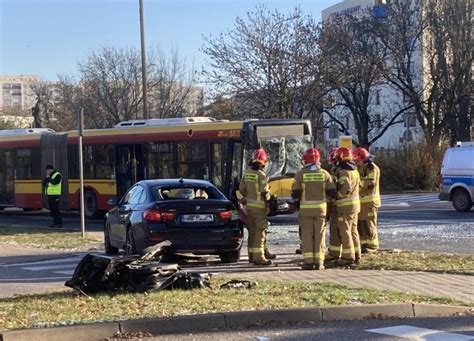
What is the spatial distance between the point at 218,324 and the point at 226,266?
5133 millimetres

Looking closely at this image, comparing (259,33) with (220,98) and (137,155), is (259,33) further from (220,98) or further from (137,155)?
(137,155)

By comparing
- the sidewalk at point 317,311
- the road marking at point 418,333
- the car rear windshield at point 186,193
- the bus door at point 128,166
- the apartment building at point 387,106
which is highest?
the apartment building at point 387,106

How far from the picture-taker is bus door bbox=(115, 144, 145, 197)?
1014 inches

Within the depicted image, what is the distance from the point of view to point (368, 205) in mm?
14062

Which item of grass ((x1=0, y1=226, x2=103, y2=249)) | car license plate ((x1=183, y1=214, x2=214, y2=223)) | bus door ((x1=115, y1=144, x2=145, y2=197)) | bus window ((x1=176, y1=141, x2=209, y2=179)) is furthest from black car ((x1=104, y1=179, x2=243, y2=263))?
bus door ((x1=115, y1=144, x2=145, y2=197))

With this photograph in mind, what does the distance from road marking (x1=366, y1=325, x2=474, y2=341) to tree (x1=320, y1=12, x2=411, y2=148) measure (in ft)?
118

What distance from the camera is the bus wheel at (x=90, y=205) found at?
26766 mm

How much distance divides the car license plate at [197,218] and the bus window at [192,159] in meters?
10.3

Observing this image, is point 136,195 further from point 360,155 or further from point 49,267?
point 360,155

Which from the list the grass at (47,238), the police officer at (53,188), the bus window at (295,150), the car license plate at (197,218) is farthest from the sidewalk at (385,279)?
the police officer at (53,188)

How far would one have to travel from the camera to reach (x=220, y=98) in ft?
140

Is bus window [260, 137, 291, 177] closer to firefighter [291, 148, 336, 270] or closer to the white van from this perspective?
the white van

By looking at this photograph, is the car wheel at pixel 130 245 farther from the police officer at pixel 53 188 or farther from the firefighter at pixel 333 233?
the police officer at pixel 53 188

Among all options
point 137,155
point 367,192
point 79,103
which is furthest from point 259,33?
point 367,192
